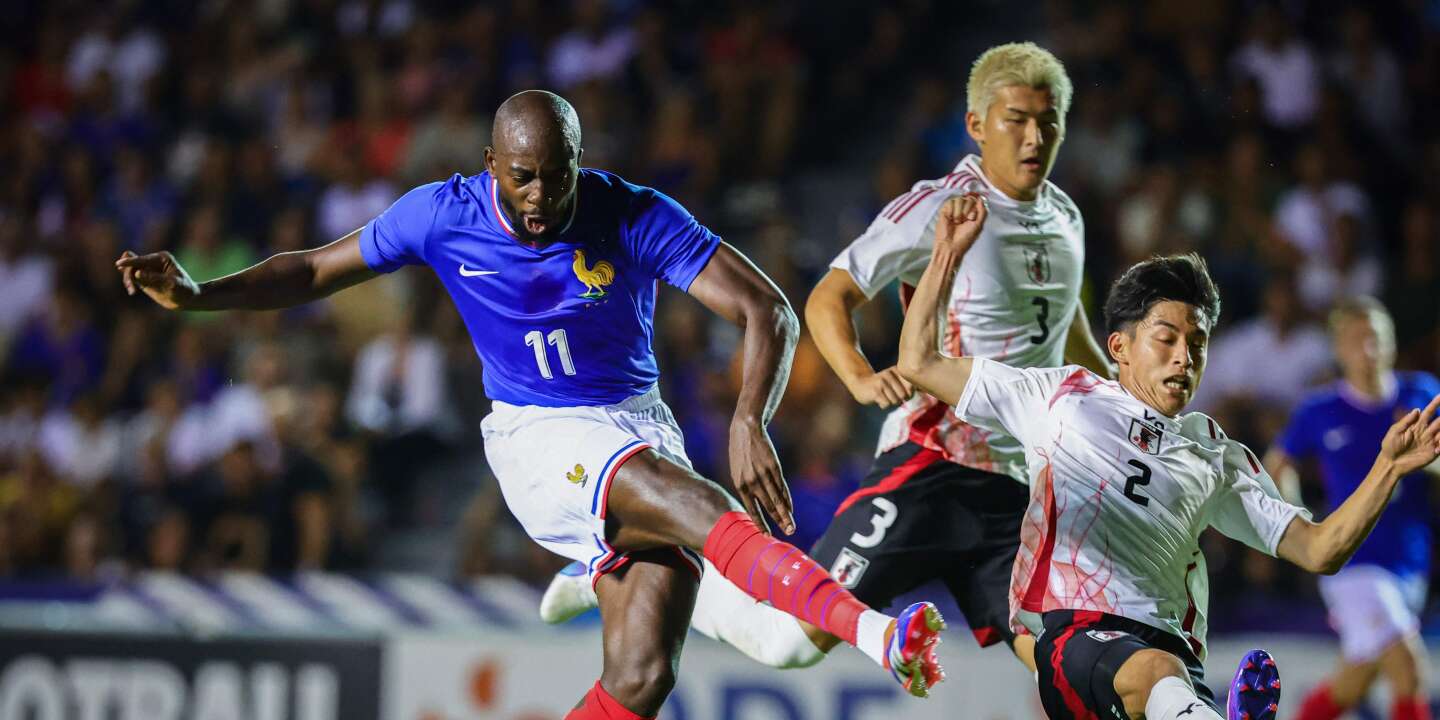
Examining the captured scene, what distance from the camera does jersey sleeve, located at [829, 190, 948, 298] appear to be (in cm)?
496

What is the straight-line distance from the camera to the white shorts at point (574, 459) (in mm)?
4547

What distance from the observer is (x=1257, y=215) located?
977 cm

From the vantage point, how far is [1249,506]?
4.44m

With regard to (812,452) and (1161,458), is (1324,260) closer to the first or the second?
(812,452)

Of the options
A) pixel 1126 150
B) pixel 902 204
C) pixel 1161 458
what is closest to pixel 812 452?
pixel 1126 150

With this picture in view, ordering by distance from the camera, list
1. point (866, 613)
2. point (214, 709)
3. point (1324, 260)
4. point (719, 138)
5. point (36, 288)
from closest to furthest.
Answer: point (866, 613) < point (214, 709) < point (1324, 260) < point (719, 138) < point (36, 288)

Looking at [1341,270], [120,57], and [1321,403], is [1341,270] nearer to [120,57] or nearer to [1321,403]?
[1321,403]

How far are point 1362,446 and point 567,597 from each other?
4186 millimetres

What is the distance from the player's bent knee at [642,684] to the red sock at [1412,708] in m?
4.45

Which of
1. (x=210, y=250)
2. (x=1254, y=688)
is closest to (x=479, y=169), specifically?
(x=210, y=250)

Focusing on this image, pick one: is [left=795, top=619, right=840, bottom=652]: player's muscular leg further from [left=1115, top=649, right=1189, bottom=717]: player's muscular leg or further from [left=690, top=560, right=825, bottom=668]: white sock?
[left=1115, top=649, right=1189, bottom=717]: player's muscular leg

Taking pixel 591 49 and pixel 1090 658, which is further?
pixel 591 49

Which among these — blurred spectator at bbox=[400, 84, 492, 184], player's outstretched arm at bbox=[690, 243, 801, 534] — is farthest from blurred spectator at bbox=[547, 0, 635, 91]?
player's outstretched arm at bbox=[690, 243, 801, 534]

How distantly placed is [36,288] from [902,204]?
10.00 meters
